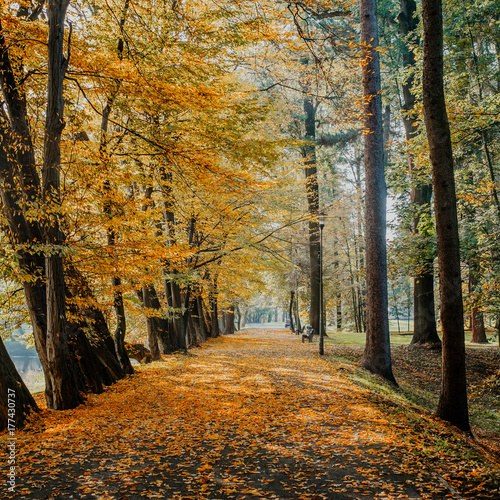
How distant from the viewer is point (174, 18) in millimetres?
7012

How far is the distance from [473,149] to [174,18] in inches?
441

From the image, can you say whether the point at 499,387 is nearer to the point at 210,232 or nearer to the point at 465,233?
the point at 465,233

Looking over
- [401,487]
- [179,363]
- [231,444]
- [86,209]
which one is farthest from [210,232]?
[401,487]

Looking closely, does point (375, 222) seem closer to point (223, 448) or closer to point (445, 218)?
point (445, 218)

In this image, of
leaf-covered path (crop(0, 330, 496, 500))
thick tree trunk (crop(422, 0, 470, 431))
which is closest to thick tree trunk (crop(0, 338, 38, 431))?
leaf-covered path (crop(0, 330, 496, 500))

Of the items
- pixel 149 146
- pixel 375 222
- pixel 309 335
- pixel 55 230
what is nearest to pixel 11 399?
pixel 55 230

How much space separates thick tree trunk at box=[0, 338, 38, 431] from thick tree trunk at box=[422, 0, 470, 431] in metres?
6.59

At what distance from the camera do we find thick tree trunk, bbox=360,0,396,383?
9.73 m

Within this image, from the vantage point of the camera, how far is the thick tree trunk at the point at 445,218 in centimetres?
598

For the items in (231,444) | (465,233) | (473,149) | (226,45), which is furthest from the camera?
(473,149)

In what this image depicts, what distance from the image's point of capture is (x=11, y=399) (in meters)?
5.43

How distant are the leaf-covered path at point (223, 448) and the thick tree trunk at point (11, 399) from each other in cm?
29

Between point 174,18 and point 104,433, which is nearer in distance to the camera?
point 104,433

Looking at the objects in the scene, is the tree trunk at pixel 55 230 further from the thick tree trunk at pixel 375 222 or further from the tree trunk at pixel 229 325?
the tree trunk at pixel 229 325
